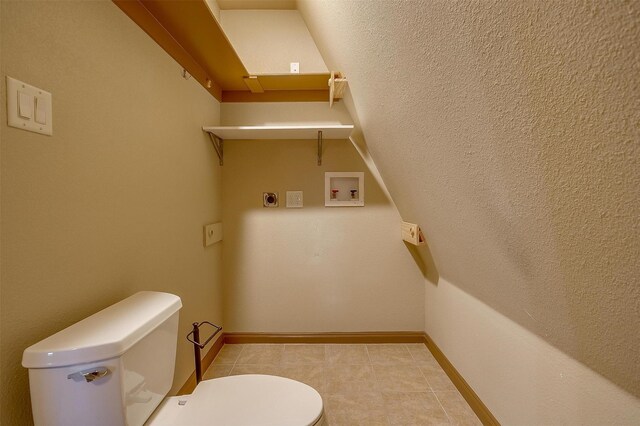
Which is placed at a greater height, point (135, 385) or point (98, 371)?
point (98, 371)

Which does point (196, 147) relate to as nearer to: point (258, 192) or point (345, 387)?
point (258, 192)

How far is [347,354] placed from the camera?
7.22 feet

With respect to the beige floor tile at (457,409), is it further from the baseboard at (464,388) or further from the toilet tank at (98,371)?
the toilet tank at (98,371)

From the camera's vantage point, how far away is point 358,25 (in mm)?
1247

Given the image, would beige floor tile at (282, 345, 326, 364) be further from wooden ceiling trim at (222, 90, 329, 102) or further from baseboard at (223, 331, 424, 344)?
wooden ceiling trim at (222, 90, 329, 102)

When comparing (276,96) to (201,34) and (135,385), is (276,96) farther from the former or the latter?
(135,385)

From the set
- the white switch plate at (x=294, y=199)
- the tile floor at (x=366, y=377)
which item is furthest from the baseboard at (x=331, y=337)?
the white switch plate at (x=294, y=199)

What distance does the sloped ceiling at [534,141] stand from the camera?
50 centimetres

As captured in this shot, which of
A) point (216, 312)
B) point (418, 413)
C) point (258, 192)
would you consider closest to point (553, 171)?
point (418, 413)

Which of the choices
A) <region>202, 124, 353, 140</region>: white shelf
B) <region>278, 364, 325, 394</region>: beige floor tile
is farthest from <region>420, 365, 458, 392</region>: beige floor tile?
<region>202, 124, 353, 140</region>: white shelf

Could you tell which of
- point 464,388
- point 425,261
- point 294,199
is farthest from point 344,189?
point 464,388

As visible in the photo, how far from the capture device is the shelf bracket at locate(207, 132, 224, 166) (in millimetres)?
2109

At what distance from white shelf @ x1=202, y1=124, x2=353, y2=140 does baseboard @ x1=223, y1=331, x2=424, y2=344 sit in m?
1.52

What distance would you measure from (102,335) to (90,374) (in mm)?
93
